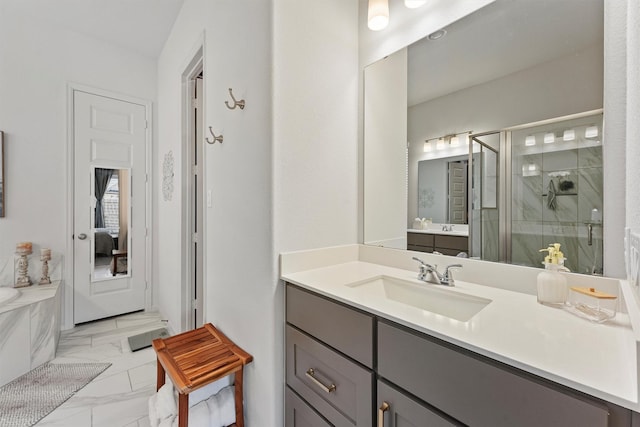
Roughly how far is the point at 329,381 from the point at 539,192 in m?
1.04

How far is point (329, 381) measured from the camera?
40.3 inches

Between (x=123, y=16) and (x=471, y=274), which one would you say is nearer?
(x=471, y=274)

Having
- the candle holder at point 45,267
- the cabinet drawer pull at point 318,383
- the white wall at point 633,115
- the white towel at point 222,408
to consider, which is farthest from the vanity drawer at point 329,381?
the candle holder at point 45,267

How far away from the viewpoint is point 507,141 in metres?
1.12

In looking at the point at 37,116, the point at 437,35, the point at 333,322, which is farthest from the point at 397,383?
the point at 37,116

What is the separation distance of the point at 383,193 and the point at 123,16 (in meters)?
2.88

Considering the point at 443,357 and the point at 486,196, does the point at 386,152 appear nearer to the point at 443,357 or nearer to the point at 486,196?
the point at 486,196

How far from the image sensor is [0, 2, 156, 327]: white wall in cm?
247

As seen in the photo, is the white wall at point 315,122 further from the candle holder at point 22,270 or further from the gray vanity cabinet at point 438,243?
the candle holder at point 22,270

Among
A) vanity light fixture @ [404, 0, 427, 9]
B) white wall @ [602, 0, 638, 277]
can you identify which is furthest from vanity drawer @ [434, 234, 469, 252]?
vanity light fixture @ [404, 0, 427, 9]

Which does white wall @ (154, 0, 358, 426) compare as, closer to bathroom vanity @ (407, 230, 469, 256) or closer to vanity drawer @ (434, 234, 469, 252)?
bathroom vanity @ (407, 230, 469, 256)

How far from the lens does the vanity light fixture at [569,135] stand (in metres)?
0.96

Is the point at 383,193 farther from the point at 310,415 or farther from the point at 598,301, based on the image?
the point at 310,415

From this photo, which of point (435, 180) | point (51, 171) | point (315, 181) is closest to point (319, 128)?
point (315, 181)
